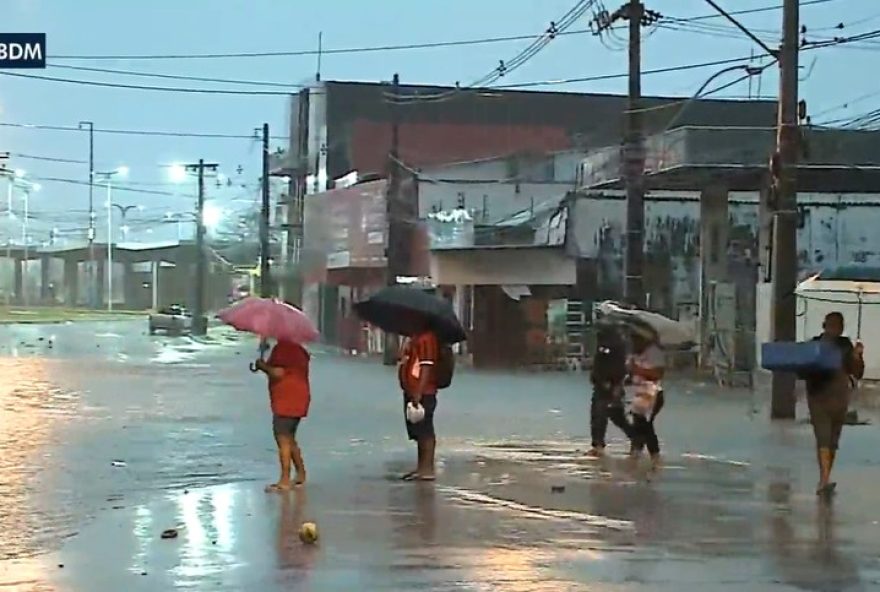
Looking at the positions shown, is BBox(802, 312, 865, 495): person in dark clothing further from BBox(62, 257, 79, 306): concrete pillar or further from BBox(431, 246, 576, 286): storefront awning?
BBox(62, 257, 79, 306): concrete pillar

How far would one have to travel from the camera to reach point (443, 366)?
14.9 meters

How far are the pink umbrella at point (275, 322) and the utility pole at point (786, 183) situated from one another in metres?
10.2

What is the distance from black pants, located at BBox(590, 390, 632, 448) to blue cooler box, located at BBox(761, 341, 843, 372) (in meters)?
3.17

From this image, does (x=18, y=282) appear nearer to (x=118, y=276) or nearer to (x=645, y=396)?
(x=118, y=276)

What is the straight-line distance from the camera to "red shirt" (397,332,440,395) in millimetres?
14617

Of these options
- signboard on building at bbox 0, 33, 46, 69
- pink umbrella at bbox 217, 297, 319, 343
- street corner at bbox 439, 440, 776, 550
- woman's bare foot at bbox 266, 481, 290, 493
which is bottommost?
street corner at bbox 439, 440, 776, 550

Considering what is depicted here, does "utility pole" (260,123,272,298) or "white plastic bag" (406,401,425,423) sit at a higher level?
"utility pole" (260,123,272,298)

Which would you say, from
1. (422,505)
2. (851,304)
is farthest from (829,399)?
(851,304)

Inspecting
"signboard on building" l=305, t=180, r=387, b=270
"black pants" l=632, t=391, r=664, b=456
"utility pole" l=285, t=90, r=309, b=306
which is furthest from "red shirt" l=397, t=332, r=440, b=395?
"utility pole" l=285, t=90, r=309, b=306

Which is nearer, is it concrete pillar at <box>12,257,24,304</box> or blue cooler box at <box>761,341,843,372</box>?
blue cooler box at <box>761,341,843,372</box>

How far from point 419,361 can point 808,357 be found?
140 inches

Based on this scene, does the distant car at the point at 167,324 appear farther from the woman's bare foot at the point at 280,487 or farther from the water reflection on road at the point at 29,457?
the woman's bare foot at the point at 280,487

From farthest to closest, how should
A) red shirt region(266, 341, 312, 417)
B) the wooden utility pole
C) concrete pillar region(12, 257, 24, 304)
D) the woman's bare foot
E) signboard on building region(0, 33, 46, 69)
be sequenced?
1. concrete pillar region(12, 257, 24, 304)
2. the wooden utility pole
3. signboard on building region(0, 33, 46, 69)
4. the woman's bare foot
5. red shirt region(266, 341, 312, 417)

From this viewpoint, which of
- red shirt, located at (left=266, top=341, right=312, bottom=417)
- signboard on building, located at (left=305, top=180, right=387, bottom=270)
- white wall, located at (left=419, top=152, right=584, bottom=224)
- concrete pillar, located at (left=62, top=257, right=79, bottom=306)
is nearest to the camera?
red shirt, located at (left=266, top=341, right=312, bottom=417)
